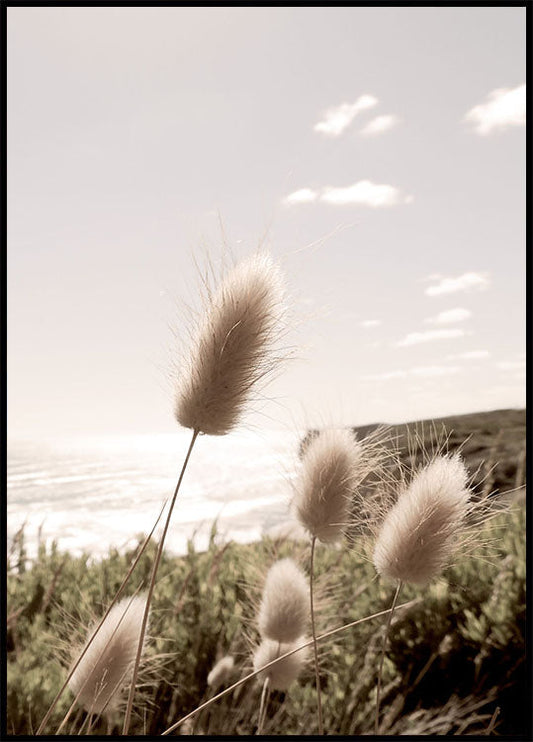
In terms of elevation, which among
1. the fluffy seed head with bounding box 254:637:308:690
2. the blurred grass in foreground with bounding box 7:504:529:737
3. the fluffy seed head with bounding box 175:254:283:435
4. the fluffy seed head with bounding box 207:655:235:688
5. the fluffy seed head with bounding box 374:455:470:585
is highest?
the fluffy seed head with bounding box 175:254:283:435

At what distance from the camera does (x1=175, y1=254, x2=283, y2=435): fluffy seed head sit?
→ 93 centimetres

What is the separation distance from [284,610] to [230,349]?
1.94ft

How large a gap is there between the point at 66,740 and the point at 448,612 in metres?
1.63

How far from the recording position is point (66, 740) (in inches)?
48.1

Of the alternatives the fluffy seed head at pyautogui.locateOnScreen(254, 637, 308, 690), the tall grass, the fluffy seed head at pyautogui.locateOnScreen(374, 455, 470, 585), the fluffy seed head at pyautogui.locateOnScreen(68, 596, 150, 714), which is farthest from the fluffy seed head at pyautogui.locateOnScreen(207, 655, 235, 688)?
the fluffy seed head at pyautogui.locateOnScreen(374, 455, 470, 585)

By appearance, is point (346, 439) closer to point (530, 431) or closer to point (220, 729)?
point (530, 431)

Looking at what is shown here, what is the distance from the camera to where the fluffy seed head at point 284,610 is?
123 cm

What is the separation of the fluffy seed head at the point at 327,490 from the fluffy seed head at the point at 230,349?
23 cm

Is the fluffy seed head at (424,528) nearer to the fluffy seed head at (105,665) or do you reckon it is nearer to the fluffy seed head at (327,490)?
the fluffy seed head at (327,490)

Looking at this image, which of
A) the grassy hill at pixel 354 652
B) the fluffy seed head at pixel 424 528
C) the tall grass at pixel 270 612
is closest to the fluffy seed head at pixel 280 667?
the tall grass at pixel 270 612

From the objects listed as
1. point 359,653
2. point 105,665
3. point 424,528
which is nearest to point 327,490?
point 424,528

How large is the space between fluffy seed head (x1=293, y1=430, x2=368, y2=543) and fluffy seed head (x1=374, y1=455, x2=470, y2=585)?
0.27ft

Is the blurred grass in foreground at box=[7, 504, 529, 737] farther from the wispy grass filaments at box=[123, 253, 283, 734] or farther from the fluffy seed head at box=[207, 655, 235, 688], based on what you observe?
the wispy grass filaments at box=[123, 253, 283, 734]

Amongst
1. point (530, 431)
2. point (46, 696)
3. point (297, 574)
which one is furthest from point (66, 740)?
point (530, 431)
